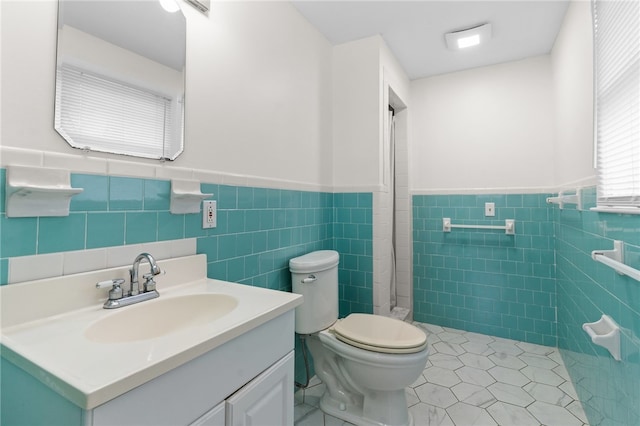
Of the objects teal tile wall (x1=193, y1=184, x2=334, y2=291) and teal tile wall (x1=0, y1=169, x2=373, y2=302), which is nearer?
teal tile wall (x1=0, y1=169, x2=373, y2=302)

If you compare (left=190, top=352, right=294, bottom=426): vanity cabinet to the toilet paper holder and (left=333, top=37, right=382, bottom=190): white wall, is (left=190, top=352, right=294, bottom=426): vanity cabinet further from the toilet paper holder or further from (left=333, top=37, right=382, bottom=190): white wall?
(left=333, top=37, right=382, bottom=190): white wall

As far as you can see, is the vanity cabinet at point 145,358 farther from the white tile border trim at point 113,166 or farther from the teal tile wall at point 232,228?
the white tile border trim at point 113,166

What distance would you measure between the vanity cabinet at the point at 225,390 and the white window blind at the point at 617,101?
1.26 m

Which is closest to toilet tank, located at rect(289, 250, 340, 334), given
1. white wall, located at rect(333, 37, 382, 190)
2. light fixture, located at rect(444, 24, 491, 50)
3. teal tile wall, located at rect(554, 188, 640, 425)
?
white wall, located at rect(333, 37, 382, 190)

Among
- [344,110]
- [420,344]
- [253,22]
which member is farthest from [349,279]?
[253,22]

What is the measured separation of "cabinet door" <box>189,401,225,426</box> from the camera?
0.71 meters

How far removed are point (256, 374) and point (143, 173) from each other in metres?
0.77

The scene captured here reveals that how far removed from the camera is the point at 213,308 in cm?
108

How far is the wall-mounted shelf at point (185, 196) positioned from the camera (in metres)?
1.15

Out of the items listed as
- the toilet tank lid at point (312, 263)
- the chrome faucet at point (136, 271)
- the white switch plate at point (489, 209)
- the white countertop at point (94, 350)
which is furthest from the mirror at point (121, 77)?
the white switch plate at point (489, 209)

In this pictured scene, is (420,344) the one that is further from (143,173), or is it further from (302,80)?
(302,80)

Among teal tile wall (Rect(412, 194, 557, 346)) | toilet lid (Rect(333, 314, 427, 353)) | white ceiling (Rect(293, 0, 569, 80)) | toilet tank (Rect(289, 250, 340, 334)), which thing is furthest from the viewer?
teal tile wall (Rect(412, 194, 557, 346))

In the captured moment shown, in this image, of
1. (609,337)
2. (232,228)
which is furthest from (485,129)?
(232,228)

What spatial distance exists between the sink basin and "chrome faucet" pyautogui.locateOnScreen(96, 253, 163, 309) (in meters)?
0.03
